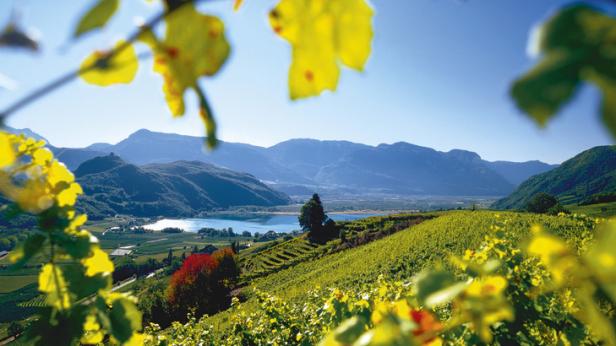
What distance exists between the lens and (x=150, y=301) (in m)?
39.3

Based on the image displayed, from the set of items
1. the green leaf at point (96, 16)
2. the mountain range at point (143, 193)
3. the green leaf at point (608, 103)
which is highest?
the mountain range at point (143, 193)

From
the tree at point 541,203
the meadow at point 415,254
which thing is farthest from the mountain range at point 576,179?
the meadow at point 415,254


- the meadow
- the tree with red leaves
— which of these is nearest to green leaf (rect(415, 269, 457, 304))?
the meadow

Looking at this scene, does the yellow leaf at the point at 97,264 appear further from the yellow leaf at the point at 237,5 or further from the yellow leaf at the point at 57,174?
the yellow leaf at the point at 237,5

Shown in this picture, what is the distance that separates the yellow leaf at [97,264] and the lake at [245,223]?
415 feet

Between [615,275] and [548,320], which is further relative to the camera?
[548,320]

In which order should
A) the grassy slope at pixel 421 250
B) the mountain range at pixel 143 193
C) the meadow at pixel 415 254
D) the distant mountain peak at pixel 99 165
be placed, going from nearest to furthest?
the meadow at pixel 415 254 < the grassy slope at pixel 421 250 < the mountain range at pixel 143 193 < the distant mountain peak at pixel 99 165

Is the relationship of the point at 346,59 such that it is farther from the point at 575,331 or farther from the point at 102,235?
the point at 102,235

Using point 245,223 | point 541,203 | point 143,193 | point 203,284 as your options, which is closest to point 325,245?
point 203,284

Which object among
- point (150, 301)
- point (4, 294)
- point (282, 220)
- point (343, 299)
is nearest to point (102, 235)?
point (4, 294)

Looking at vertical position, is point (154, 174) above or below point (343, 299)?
above

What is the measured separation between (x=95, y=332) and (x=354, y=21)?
153cm

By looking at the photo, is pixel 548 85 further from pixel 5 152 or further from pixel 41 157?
pixel 41 157

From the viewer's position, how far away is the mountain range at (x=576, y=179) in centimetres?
11369
